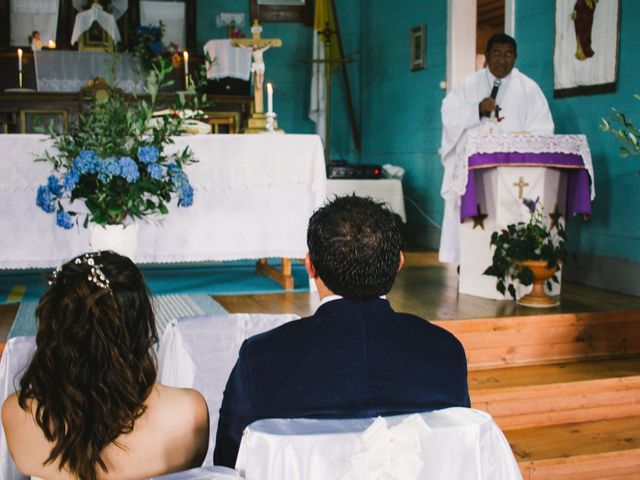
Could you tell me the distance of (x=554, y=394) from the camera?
12.8 feet

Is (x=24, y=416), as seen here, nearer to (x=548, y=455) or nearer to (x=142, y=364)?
(x=142, y=364)

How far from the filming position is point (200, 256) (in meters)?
5.11

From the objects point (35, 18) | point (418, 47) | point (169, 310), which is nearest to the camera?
point (169, 310)

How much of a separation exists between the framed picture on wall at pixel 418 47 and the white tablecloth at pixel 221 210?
3.40m

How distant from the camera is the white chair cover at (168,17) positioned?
31.2 feet

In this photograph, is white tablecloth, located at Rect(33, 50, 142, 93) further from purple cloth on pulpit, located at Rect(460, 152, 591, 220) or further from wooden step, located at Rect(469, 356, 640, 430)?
wooden step, located at Rect(469, 356, 640, 430)

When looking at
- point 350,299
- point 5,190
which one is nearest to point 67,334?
point 350,299

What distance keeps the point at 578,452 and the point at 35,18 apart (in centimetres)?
769

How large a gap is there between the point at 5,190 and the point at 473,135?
8.68 feet

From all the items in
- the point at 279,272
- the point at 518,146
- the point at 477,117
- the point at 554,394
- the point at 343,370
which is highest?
the point at 477,117

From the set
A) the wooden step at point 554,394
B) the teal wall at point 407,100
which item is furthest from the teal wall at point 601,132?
the teal wall at point 407,100

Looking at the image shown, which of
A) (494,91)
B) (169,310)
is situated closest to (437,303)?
(169,310)

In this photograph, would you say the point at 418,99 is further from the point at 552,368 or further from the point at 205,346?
the point at 205,346

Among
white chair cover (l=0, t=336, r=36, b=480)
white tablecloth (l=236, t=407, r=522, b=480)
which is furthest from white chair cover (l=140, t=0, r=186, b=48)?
white tablecloth (l=236, t=407, r=522, b=480)
